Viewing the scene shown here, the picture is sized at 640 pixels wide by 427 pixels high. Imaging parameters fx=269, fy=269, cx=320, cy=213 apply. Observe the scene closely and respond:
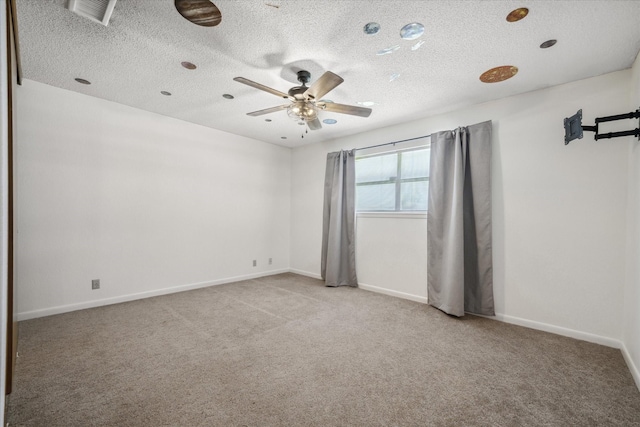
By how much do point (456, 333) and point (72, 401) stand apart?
3.10 m

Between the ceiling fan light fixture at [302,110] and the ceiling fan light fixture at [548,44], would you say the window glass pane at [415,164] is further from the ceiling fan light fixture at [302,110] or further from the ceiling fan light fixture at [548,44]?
the ceiling fan light fixture at [302,110]

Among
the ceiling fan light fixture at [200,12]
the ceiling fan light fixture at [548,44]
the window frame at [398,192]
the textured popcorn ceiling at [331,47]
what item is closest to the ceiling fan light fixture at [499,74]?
the textured popcorn ceiling at [331,47]

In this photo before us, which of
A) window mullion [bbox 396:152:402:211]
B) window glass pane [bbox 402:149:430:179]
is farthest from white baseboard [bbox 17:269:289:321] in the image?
window glass pane [bbox 402:149:430:179]

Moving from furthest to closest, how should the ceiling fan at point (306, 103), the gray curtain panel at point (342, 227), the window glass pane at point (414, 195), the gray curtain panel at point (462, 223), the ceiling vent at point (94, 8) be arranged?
the gray curtain panel at point (342, 227), the window glass pane at point (414, 195), the gray curtain panel at point (462, 223), the ceiling fan at point (306, 103), the ceiling vent at point (94, 8)

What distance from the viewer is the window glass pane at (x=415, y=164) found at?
149 inches

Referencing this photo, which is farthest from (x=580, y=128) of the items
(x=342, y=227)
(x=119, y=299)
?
(x=119, y=299)

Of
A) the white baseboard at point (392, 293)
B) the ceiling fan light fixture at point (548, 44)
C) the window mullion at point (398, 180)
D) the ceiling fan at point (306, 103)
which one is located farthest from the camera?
the window mullion at point (398, 180)

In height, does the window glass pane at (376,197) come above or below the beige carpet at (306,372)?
above

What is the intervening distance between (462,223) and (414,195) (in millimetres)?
867

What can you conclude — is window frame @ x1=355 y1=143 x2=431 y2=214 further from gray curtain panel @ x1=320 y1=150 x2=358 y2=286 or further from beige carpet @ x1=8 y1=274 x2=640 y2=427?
beige carpet @ x1=8 y1=274 x2=640 y2=427

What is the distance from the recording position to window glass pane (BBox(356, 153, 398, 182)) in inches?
163

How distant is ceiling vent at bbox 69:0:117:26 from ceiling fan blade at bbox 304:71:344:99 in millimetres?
1381

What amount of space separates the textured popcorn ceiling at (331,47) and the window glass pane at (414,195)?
3.61 feet

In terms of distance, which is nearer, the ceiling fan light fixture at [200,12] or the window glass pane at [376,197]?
the ceiling fan light fixture at [200,12]
